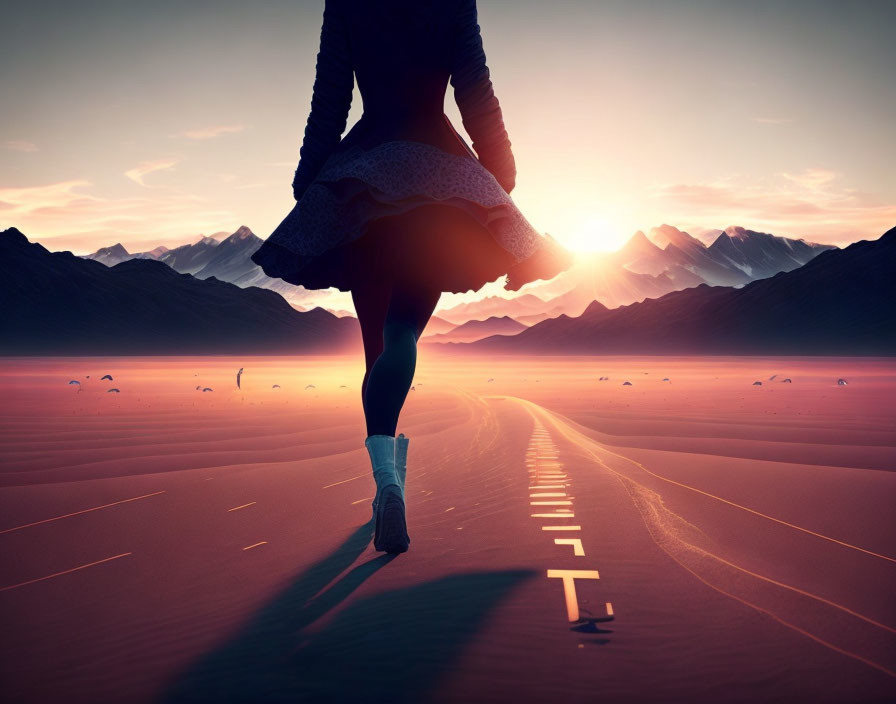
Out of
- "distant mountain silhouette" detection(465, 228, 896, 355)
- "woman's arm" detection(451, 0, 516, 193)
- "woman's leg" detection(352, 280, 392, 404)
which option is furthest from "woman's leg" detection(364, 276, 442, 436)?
"distant mountain silhouette" detection(465, 228, 896, 355)

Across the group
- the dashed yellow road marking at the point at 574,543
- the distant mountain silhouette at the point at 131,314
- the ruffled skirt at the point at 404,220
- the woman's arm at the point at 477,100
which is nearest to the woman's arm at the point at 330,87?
the ruffled skirt at the point at 404,220

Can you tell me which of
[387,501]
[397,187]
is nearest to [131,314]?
[397,187]

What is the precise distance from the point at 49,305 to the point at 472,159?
361 feet

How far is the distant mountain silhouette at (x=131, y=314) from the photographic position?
297 ft

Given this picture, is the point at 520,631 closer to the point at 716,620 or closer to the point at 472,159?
the point at 716,620

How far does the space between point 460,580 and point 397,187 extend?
118 cm

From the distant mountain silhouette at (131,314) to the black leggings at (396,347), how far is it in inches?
3569

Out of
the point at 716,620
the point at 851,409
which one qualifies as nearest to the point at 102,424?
the point at 716,620

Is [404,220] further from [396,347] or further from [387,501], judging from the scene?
[387,501]

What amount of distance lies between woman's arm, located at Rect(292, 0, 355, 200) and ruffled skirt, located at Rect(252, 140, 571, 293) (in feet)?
0.52

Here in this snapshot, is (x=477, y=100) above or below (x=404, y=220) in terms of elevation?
above

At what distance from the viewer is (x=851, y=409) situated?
7102 mm

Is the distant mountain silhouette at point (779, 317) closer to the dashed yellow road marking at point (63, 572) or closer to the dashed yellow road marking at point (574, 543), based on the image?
the dashed yellow road marking at point (574, 543)

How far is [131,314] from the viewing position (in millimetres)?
100375
